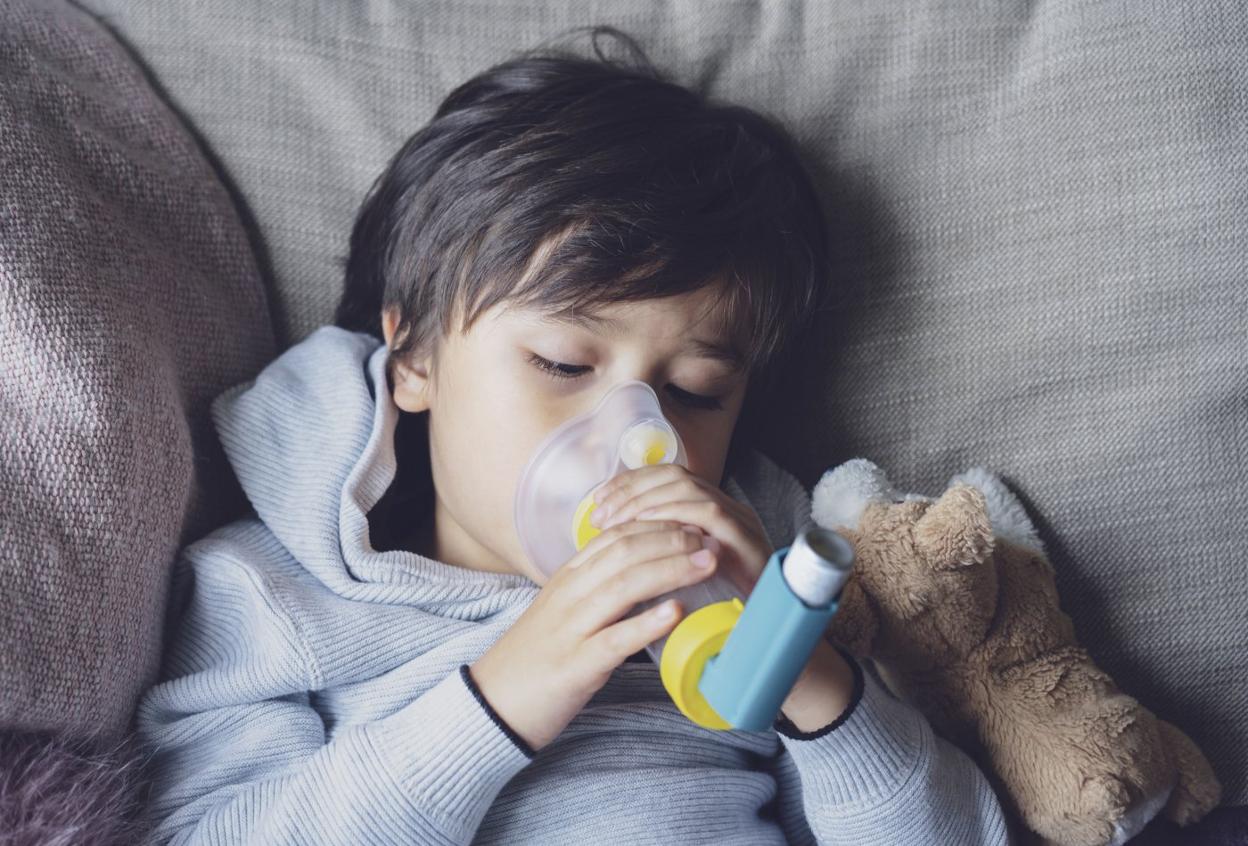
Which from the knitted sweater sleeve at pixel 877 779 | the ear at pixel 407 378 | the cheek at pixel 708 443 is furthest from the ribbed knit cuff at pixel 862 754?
the ear at pixel 407 378

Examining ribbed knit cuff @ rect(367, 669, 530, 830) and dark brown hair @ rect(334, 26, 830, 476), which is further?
dark brown hair @ rect(334, 26, 830, 476)

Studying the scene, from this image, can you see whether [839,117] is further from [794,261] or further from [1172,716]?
[1172,716]

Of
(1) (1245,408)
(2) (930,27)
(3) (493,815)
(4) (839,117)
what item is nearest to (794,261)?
(4) (839,117)

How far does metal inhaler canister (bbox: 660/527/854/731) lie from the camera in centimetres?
57

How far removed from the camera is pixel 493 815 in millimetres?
969

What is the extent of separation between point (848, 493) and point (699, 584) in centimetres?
35

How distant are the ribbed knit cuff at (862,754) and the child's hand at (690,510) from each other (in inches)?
7.6

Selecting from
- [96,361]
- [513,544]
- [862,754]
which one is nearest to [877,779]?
[862,754]

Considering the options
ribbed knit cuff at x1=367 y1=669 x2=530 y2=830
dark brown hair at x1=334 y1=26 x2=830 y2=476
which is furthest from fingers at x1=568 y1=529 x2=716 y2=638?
dark brown hair at x1=334 y1=26 x2=830 y2=476

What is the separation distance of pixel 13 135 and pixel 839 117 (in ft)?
2.74

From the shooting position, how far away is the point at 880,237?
1.17 metres

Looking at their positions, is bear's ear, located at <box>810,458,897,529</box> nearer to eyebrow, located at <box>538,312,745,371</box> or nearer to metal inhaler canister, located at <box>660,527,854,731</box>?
eyebrow, located at <box>538,312,745,371</box>

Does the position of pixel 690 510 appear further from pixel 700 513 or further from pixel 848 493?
pixel 848 493

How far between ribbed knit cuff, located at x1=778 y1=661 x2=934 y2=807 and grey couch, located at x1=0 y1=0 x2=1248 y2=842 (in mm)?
299
